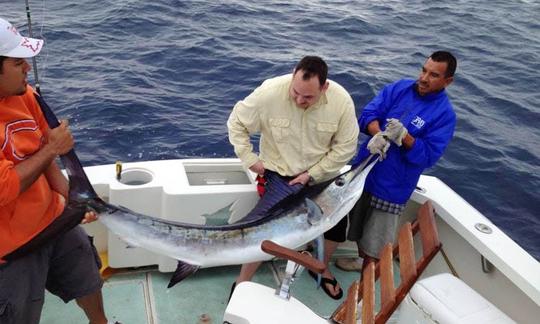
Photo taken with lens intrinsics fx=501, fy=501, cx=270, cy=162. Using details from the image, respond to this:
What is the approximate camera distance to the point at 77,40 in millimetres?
8594

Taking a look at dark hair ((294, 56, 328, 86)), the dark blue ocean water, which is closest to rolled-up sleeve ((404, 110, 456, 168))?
dark hair ((294, 56, 328, 86))

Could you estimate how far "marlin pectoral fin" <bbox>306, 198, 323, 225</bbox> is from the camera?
2.70 meters

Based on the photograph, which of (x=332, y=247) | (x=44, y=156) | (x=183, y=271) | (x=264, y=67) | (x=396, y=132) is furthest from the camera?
(x=264, y=67)

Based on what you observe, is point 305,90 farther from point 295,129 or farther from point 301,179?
point 301,179

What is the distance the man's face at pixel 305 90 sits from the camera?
2.70 meters

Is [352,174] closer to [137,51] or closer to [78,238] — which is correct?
[78,238]

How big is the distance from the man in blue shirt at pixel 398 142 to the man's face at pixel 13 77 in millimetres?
1794

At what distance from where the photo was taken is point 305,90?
2719mm

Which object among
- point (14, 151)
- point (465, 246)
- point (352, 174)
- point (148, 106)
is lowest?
point (148, 106)

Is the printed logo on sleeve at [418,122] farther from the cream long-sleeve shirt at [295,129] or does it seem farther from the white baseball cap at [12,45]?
the white baseball cap at [12,45]

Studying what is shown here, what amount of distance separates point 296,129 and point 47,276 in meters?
1.52

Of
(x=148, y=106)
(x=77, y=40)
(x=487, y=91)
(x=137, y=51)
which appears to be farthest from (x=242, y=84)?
(x=487, y=91)

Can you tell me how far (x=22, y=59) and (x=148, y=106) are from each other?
4.82 meters

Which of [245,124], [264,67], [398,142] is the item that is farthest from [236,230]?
[264,67]
